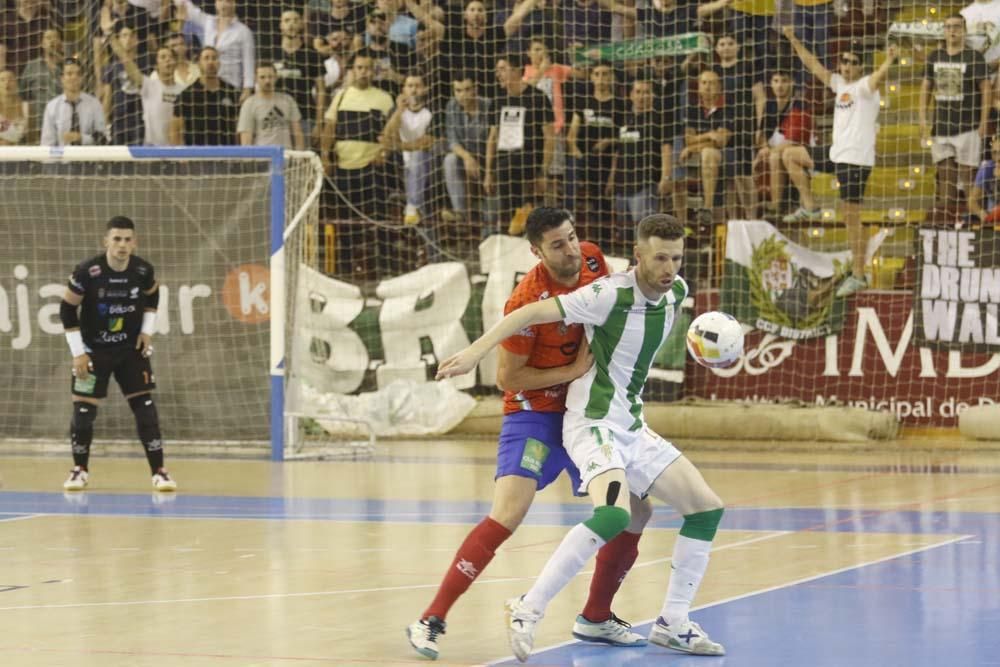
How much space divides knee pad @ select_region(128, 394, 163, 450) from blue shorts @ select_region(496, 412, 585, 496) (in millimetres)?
7378

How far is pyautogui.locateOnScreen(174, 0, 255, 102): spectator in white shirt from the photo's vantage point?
2009 centimetres

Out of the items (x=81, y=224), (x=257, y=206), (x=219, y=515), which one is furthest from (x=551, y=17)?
(x=219, y=515)

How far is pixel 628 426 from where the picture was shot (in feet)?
22.1

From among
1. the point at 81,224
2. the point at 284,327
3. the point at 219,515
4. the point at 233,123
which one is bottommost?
the point at 219,515

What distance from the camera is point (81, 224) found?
1723 cm

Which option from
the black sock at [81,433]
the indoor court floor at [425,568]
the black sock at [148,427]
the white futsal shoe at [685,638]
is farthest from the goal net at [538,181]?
the white futsal shoe at [685,638]

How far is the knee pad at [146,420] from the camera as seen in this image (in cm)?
1362

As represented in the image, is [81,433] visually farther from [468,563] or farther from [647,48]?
[647,48]

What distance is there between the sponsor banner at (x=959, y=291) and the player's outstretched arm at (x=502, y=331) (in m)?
12.1

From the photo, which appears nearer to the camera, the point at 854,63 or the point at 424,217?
the point at 854,63

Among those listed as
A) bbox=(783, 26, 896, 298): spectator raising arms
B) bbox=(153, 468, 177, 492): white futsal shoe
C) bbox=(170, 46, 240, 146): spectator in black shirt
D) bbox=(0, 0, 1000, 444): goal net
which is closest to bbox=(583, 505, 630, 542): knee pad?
bbox=(153, 468, 177, 492): white futsal shoe

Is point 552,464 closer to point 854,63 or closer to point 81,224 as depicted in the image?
point 81,224

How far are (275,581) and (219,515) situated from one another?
3.37 meters

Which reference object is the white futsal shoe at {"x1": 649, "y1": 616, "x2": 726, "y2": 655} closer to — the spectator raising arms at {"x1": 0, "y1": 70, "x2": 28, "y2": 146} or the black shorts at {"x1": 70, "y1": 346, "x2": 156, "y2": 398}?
the black shorts at {"x1": 70, "y1": 346, "x2": 156, "y2": 398}
